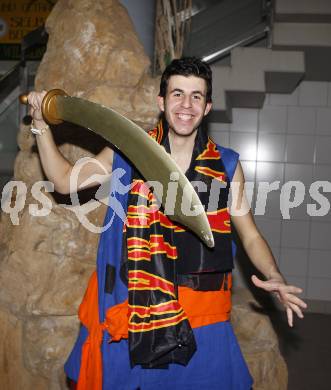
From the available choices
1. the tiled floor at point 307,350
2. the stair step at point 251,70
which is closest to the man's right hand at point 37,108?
the stair step at point 251,70

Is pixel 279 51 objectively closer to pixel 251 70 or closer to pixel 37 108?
pixel 251 70

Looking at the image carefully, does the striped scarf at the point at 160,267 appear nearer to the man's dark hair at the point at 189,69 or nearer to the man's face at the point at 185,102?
the man's face at the point at 185,102

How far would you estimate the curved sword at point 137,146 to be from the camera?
102 cm

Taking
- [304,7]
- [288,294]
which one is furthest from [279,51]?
[288,294]

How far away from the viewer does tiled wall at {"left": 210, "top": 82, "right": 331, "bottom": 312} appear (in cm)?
392

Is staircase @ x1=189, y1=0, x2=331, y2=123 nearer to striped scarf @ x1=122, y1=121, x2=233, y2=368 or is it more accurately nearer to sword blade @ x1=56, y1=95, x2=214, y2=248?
striped scarf @ x1=122, y1=121, x2=233, y2=368

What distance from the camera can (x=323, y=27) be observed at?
9.75 ft

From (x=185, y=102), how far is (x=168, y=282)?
0.49 meters

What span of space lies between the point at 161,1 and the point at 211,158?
1.46m

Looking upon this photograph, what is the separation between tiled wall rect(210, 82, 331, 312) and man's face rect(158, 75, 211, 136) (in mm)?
2707

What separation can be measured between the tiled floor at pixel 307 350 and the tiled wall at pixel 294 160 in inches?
13.4

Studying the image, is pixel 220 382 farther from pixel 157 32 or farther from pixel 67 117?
pixel 157 32

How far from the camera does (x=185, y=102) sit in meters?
1.24

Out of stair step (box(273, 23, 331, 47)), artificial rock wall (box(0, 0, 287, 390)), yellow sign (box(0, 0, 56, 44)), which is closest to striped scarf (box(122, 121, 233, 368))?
artificial rock wall (box(0, 0, 287, 390))
